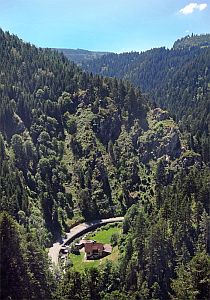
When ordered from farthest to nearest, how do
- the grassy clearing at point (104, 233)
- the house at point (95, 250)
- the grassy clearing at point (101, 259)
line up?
the grassy clearing at point (104, 233) < the house at point (95, 250) < the grassy clearing at point (101, 259)

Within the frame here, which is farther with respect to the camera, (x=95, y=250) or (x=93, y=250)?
(x=95, y=250)

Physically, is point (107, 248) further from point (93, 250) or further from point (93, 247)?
point (93, 250)

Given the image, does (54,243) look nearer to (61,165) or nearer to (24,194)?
(24,194)

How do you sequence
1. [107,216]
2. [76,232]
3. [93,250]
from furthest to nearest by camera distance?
[107,216], [76,232], [93,250]

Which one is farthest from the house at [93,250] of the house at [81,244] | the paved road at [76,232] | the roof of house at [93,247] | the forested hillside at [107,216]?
the paved road at [76,232]

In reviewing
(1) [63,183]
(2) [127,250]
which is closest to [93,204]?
(1) [63,183]

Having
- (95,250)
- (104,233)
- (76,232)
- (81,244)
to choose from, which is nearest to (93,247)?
(95,250)

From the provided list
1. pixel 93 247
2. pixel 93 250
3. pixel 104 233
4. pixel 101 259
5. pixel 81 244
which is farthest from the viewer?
pixel 104 233

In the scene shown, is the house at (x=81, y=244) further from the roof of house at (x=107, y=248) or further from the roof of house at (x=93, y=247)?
the roof of house at (x=107, y=248)
